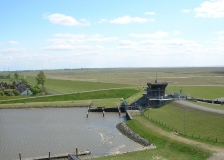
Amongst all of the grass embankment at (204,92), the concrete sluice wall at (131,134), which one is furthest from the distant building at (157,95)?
the grass embankment at (204,92)

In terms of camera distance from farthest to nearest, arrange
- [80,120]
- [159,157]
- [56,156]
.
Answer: [80,120], [56,156], [159,157]

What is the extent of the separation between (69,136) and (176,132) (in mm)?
20065

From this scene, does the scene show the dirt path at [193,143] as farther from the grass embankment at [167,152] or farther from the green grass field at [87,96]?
the green grass field at [87,96]

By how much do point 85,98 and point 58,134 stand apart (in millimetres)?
50510

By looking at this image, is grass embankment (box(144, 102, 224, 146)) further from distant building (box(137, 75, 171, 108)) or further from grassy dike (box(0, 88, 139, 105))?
grassy dike (box(0, 88, 139, 105))

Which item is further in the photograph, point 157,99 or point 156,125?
point 157,99

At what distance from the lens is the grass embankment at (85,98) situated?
310 ft

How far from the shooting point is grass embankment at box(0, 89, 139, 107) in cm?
9456

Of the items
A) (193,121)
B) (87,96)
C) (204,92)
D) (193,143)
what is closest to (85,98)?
(87,96)

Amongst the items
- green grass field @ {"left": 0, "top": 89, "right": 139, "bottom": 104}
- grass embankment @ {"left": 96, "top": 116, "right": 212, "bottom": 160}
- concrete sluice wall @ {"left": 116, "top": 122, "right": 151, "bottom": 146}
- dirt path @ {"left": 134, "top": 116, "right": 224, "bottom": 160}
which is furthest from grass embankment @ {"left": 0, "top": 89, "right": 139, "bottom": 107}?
grass embankment @ {"left": 96, "top": 116, "right": 212, "bottom": 160}

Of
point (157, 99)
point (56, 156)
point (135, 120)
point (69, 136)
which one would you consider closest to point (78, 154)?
point (56, 156)

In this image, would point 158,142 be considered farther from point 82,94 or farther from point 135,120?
point 82,94

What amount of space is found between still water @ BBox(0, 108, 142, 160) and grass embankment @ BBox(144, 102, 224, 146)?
8975 mm

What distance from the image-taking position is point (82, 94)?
106438 mm
